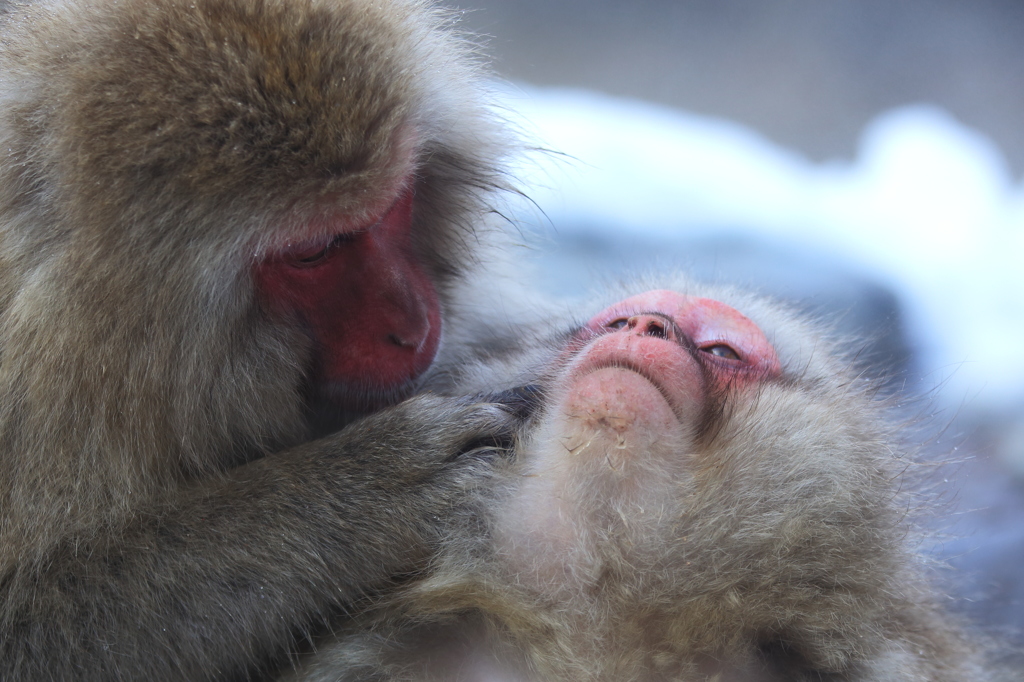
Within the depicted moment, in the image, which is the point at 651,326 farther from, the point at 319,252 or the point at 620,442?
the point at 319,252

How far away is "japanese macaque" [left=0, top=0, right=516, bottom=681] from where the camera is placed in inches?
57.3

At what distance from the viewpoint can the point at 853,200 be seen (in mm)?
3350

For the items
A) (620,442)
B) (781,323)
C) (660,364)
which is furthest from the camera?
(781,323)

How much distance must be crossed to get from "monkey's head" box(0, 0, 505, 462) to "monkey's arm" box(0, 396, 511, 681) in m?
0.18

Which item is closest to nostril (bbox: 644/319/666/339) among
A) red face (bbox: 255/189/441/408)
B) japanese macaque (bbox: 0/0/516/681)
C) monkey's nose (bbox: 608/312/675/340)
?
monkey's nose (bbox: 608/312/675/340)

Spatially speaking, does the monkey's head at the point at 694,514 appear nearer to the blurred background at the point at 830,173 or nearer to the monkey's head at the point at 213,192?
the monkey's head at the point at 213,192

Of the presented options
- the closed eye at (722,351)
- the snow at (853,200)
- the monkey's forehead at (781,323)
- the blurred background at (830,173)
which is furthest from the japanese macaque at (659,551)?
the snow at (853,200)

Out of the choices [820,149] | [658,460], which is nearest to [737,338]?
[658,460]

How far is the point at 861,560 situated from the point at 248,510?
1.12m

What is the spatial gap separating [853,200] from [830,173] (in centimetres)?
15

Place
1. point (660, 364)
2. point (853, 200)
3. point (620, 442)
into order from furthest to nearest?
point (853, 200), point (660, 364), point (620, 442)

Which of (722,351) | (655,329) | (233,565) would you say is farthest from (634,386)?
(233,565)

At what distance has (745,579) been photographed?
4.72ft

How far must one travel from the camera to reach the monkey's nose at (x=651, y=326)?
163cm
